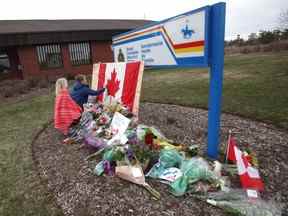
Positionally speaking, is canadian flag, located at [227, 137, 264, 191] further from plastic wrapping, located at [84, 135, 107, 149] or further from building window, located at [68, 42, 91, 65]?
building window, located at [68, 42, 91, 65]

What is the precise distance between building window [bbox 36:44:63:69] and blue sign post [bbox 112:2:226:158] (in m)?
13.3

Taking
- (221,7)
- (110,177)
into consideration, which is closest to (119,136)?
(110,177)

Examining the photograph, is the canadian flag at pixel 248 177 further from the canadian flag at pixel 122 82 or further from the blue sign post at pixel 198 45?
the canadian flag at pixel 122 82

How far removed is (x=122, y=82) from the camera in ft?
18.8

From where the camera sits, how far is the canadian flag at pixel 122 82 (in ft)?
17.0

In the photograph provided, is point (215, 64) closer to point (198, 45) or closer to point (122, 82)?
point (198, 45)

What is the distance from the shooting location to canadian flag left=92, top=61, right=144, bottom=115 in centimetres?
517

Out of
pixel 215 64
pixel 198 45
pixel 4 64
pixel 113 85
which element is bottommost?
pixel 113 85

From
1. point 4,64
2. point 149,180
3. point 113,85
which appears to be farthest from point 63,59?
point 149,180

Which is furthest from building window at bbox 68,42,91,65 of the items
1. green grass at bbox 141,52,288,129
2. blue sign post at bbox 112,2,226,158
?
blue sign post at bbox 112,2,226,158

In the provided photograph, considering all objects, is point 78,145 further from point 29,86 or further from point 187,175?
point 29,86

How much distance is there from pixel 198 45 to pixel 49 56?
1504 cm

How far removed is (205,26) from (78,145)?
10.1 ft

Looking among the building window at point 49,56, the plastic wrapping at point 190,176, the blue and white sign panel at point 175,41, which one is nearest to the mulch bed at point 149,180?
the plastic wrapping at point 190,176
